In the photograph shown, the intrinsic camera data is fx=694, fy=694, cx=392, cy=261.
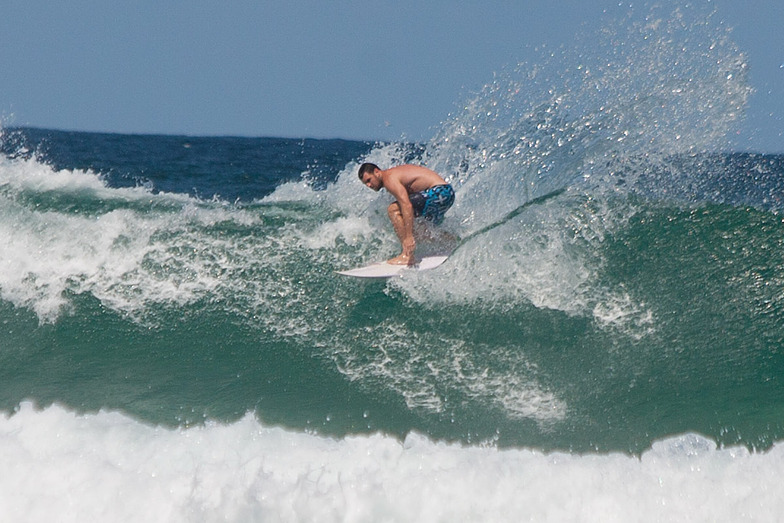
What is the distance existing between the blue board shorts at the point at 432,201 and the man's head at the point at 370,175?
34 cm

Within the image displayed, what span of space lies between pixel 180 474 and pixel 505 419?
8.01 feet

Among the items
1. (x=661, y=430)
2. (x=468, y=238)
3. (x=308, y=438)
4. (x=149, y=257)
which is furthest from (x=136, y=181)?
(x=661, y=430)

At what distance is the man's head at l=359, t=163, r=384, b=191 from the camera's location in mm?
6465

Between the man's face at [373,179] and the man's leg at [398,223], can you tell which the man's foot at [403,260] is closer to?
the man's leg at [398,223]

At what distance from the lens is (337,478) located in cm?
461

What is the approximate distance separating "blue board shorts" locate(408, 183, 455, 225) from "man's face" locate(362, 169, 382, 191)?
34cm

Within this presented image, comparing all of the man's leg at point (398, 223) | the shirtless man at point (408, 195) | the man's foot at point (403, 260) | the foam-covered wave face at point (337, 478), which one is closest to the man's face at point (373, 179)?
the shirtless man at point (408, 195)

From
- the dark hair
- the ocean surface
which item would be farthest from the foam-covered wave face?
the dark hair

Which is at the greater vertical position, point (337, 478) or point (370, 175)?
point (370, 175)

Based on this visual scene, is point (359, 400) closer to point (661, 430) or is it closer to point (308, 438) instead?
point (308, 438)

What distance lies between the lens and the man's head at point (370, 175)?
Answer: 6.46m

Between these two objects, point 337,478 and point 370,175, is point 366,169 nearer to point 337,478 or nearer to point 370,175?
point 370,175

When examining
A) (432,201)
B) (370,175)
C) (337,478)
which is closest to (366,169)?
(370,175)

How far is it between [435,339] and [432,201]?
140cm
